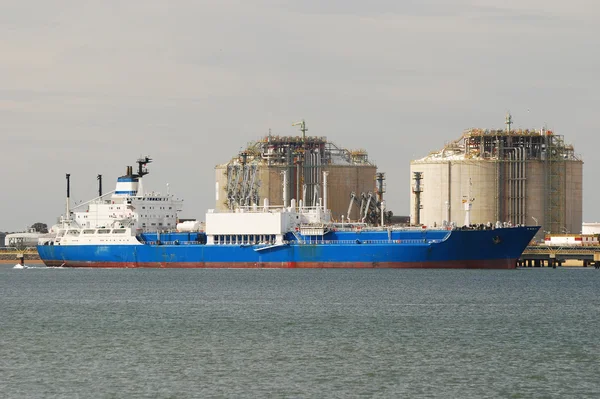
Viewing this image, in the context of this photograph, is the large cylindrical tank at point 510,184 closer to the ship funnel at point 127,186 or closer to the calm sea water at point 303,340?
the ship funnel at point 127,186

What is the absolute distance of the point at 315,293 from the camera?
227ft

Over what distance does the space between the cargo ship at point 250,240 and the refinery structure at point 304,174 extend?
10.5m

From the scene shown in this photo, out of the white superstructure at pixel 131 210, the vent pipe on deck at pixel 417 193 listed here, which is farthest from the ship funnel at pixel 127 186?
the vent pipe on deck at pixel 417 193

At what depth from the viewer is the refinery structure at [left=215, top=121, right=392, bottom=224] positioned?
121m

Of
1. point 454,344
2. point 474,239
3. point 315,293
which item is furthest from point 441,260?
point 454,344

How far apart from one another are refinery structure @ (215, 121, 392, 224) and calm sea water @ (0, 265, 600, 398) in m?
42.3

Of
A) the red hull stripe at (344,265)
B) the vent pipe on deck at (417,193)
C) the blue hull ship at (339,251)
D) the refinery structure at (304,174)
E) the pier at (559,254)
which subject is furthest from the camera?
the refinery structure at (304,174)

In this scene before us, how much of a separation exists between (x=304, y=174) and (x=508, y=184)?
827 inches

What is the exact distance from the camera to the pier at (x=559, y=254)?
344ft

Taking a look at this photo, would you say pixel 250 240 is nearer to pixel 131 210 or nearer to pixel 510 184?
pixel 131 210

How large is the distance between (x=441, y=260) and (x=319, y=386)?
5828 centimetres

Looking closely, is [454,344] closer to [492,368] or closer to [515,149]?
[492,368]

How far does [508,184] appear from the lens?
114 metres

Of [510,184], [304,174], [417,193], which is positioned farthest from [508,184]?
[304,174]
